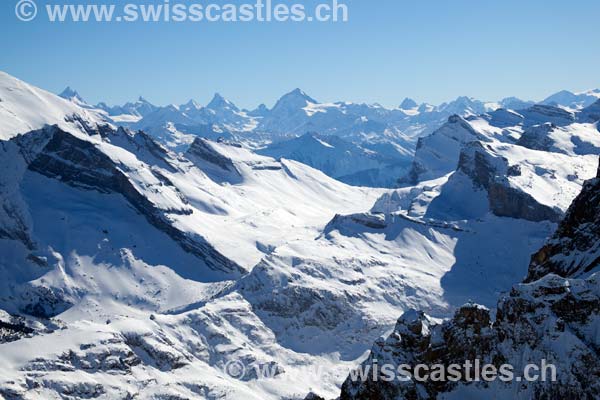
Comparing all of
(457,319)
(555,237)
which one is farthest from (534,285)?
→ (555,237)

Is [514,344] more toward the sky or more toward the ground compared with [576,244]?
more toward the ground

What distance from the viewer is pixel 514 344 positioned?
92.9m

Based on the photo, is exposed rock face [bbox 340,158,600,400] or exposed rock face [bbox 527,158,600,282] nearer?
exposed rock face [bbox 340,158,600,400]

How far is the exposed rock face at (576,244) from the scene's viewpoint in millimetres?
114250

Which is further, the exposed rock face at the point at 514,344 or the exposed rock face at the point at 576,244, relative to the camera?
the exposed rock face at the point at 576,244

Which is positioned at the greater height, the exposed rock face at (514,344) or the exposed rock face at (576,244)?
the exposed rock face at (576,244)

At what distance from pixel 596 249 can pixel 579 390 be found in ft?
111

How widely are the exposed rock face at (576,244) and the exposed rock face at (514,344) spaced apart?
212 centimetres

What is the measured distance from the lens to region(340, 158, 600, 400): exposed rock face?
285 feet

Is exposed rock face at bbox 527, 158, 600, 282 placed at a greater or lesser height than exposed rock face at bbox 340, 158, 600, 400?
greater

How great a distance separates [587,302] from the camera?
8956 cm

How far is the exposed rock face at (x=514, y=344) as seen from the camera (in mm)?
87000

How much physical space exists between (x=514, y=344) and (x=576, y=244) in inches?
1322

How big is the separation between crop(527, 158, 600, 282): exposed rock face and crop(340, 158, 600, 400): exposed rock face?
2.12 metres
